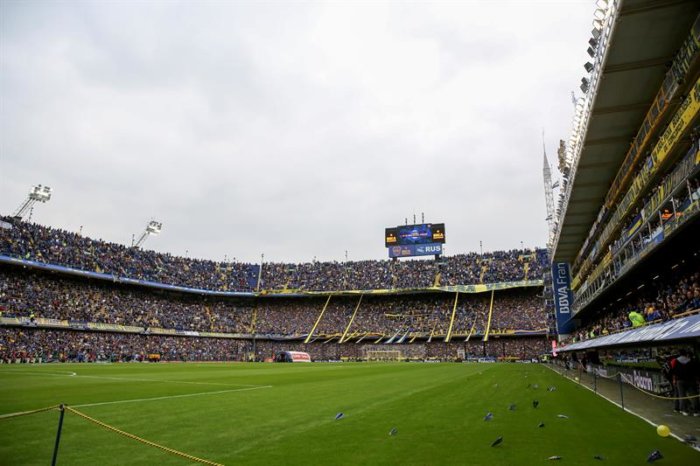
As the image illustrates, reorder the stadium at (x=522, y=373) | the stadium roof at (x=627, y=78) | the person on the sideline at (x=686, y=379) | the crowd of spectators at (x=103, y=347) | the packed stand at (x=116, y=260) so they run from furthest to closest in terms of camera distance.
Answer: the packed stand at (x=116, y=260) < the crowd of spectators at (x=103, y=347) < the stadium roof at (x=627, y=78) < the person on the sideline at (x=686, y=379) < the stadium at (x=522, y=373)

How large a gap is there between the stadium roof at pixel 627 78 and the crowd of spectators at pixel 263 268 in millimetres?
47540

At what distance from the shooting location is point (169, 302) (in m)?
70.7

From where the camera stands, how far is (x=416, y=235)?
78.2m

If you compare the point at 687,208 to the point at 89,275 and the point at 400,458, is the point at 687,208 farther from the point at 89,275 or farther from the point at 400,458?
the point at 89,275

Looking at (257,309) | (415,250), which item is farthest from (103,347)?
(415,250)

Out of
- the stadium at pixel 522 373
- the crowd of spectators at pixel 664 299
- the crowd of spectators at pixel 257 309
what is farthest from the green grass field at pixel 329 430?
the crowd of spectators at pixel 257 309

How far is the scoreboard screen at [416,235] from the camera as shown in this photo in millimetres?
77188

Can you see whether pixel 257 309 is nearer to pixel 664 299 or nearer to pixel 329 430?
pixel 664 299

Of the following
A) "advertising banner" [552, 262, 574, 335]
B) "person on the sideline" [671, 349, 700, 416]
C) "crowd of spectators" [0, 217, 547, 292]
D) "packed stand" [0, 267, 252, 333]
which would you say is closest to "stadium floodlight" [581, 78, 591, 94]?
"person on the sideline" [671, 349, 700, 416]

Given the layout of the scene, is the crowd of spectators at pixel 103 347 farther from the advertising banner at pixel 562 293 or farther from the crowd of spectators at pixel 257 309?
the advertising banner at pixel 562 293

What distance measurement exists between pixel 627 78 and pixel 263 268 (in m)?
76.5

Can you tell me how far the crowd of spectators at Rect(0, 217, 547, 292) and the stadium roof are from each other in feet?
156

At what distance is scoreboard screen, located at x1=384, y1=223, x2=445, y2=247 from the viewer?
7719cm

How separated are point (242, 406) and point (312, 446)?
591 cm
